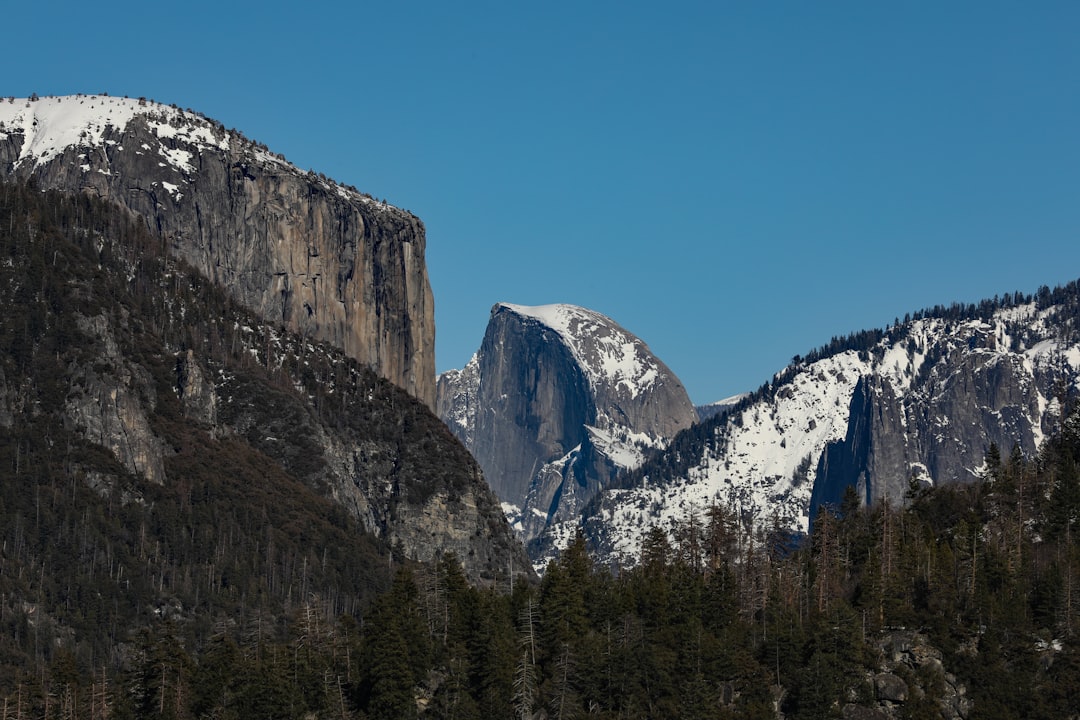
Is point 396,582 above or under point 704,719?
above

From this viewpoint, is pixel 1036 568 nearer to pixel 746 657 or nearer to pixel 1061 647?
pixel 1061 647

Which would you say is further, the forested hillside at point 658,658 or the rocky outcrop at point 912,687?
the rocky outcrop at point 912,687

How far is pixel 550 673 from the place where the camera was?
559 feet

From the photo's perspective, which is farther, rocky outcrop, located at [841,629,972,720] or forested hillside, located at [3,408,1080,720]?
rocky outcrop, located at [841,629,972,720]

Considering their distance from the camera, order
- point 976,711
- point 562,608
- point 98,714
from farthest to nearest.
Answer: point 562,608 → point 976,711 → point 98,714

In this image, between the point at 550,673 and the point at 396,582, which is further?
the point at 396,582

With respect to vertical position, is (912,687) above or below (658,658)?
below

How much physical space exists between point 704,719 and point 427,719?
85.4 ft

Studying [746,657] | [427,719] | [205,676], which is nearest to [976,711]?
[746,657]

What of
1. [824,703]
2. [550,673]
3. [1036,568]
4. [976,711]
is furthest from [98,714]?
[1036,568]

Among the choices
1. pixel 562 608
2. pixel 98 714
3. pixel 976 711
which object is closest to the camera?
pixel 98 714

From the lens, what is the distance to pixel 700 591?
604 feet

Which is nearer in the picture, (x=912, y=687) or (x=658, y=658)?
(x=658, y=658)

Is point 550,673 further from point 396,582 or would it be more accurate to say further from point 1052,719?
point 1052,719
